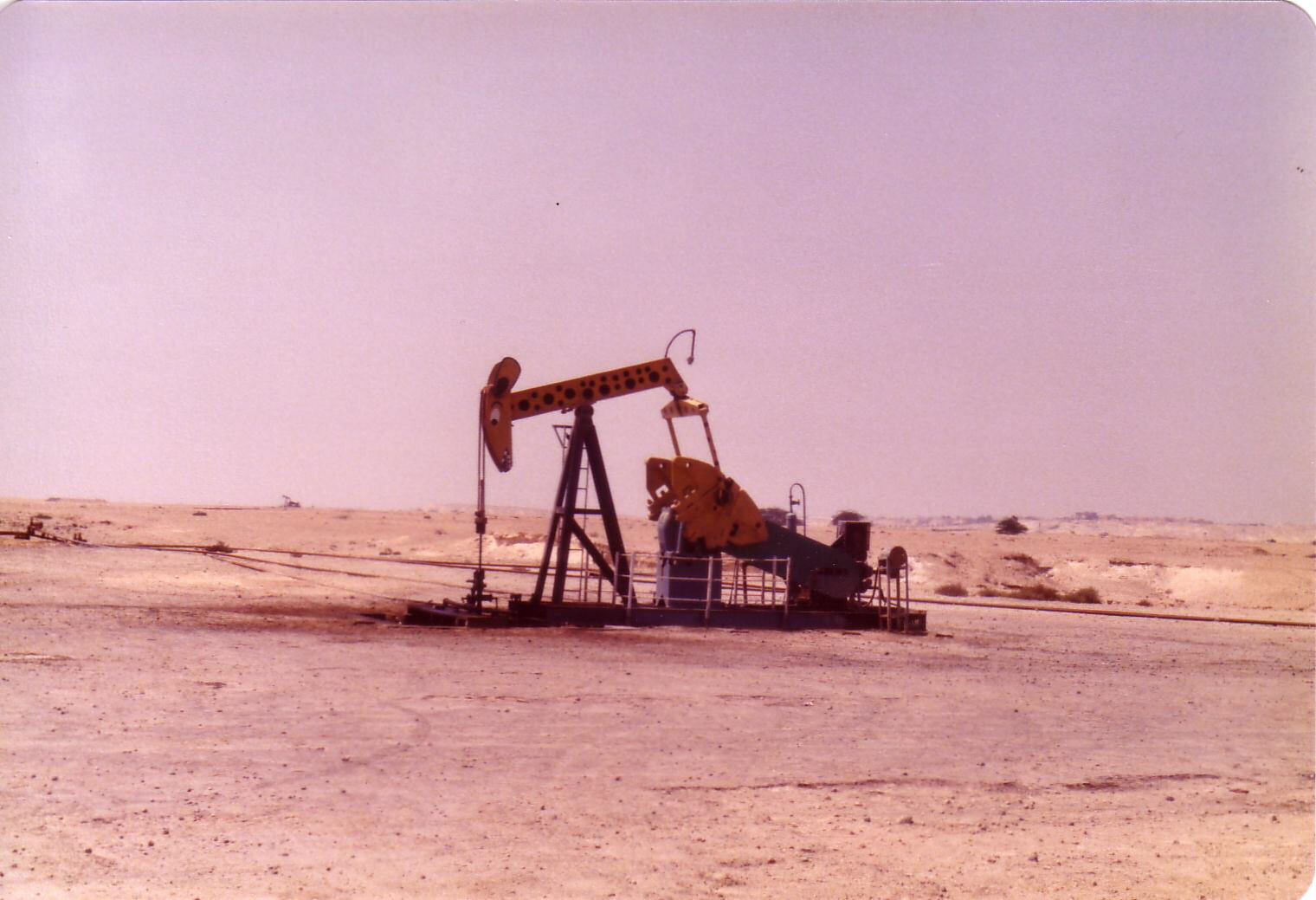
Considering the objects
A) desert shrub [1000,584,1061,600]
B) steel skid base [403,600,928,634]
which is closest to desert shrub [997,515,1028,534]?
desert shrub [1000,584,1061,600]

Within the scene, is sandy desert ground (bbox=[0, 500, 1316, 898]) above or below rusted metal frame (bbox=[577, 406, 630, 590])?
below

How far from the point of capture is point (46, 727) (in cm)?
789

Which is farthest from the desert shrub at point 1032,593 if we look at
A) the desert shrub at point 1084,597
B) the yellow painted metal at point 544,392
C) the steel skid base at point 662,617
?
the yellow painted metal at point 544,392

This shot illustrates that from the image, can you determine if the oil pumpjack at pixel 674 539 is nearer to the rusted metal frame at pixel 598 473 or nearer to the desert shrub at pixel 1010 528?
the rusted metal frame at pixel 598 473

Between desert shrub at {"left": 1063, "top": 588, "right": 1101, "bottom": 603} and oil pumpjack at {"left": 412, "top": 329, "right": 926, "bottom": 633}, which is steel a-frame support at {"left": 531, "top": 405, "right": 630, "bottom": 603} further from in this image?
desert shrub at {"left": 1063, "top": 588, "right": 1101, "bottom": 603}

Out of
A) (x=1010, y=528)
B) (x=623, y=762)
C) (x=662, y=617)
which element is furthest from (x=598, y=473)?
(x=1010, y=528)

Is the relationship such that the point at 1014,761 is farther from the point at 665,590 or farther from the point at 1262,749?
the point at 665,590

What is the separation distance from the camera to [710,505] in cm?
1605

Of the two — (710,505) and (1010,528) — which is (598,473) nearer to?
(710,505)

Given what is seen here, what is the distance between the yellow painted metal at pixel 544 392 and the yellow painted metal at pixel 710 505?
99 centimetres

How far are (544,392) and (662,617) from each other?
A: 117 inches

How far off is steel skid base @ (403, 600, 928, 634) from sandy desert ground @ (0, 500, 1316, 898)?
445mm

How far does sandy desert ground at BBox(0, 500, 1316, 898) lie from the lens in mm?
5777

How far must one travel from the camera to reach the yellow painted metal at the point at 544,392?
15039 millimetres
